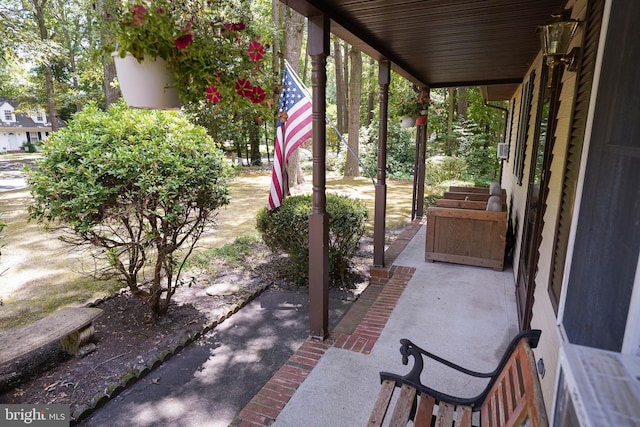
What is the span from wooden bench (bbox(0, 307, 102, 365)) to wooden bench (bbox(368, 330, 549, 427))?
260cm

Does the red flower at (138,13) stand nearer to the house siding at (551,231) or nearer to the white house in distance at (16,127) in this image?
the house siding at (551,231)

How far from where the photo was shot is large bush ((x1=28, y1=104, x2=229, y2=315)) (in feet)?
10.5

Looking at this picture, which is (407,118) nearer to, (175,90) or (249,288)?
(249,288)

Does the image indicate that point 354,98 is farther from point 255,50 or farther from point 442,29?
point 255,50

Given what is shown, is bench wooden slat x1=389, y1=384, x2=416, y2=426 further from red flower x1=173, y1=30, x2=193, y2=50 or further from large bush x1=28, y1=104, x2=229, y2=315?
large bush x1=28, y1=104, x2=229, y2=315

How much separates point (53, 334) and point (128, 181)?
1.34 m

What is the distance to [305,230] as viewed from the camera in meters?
4.46

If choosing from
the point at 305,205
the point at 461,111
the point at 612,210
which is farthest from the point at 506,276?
the point at 461,111

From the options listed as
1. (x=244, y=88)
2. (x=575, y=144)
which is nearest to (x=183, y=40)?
(x=244, y=88)

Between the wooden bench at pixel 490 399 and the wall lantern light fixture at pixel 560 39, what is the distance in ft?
5.02

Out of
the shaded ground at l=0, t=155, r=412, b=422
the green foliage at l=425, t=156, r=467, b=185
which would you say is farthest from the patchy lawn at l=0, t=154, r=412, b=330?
the green foliage at l=425, t=156, r=467, b=185

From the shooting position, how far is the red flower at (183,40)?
160cm

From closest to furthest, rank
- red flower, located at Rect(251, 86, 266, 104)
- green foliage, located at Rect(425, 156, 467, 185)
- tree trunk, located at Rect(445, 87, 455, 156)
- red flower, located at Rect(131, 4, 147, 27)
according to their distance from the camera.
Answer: red flower, located at Rect(131, 4, 147, 27) < red flower, located at Rect(251, 86, 266, 104) < green foliage, located at Rect(425, 156, 467, 185) < tree trunk, located at Rect(445, 87, 455, 156)

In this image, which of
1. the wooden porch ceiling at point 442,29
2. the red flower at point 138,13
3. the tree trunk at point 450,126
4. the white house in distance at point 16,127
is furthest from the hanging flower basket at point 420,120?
the white house in distance at point 16,127
